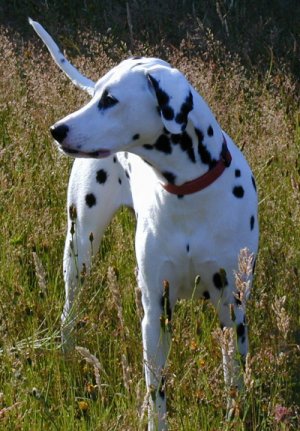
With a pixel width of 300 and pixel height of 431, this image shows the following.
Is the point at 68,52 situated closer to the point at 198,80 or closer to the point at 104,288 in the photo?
the point at 198,80

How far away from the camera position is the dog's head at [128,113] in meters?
3.18

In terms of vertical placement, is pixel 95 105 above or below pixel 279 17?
below

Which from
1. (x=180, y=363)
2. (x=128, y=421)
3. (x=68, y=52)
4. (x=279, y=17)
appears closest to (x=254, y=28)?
(x=279, y=17)

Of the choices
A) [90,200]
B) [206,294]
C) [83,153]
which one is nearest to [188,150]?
[83,153]

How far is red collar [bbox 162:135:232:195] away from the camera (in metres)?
3.40

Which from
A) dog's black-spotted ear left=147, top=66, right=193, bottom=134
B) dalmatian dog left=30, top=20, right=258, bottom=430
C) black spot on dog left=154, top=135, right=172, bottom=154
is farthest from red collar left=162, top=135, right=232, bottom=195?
dog's black-spotted ear left=147, top=66, right=193, bottom=134

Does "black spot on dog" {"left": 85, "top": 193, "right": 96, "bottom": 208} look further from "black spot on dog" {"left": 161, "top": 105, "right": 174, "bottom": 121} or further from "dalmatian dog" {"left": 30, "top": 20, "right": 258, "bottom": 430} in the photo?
"black spot on dog" {"left": 161, "top": 105, "right": 174, "bottom": 121}

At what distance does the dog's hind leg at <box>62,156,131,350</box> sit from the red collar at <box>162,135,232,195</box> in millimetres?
523

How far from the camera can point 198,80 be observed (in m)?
5.31

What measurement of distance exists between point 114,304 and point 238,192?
0.67 metres

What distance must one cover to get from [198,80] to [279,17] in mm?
2635

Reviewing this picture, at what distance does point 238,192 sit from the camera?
3.46 metres

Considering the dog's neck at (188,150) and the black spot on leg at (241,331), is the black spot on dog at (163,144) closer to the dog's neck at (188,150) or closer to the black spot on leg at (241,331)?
the dog's neck at (188,150)

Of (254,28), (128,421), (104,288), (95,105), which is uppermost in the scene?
(254,28)
